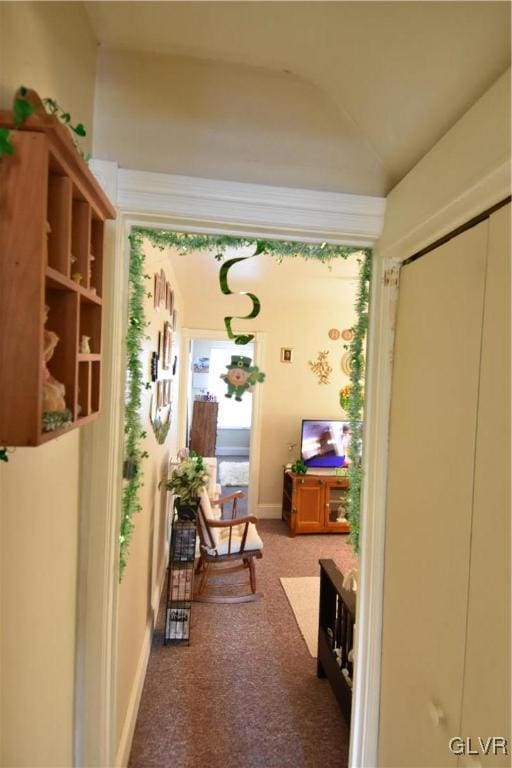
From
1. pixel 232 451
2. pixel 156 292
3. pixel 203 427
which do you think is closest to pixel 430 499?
pixel 156 292

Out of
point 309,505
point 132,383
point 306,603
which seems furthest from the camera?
point 309,505

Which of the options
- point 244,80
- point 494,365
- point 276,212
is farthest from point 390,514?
point 244,80

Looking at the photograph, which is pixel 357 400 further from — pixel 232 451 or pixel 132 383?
pixel 232 451

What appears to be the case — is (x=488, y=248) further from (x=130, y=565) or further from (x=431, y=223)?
(x=130, y=565)

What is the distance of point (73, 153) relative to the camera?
0.59 m

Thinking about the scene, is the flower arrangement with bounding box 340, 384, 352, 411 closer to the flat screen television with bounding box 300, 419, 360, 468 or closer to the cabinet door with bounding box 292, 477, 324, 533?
the flat screen television with bounding box 300, 419, 360, 468

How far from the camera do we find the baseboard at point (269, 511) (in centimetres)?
444

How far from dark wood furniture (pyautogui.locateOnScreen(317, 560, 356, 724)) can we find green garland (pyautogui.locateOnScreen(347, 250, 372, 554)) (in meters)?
0.63

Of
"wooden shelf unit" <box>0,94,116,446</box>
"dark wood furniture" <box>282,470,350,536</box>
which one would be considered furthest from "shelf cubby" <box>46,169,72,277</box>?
"dark wood furniture" <box>282,470,350,536</box>

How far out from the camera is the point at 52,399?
1.94ft

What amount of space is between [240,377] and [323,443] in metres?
3.04

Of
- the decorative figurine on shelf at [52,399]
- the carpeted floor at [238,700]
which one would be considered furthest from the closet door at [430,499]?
the decorative figurine on shelf at [52,399]

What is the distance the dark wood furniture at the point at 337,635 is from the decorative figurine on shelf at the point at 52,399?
5.35ft

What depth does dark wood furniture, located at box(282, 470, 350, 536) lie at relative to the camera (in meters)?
4.05
